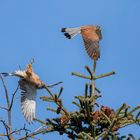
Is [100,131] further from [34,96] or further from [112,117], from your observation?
[34,96]

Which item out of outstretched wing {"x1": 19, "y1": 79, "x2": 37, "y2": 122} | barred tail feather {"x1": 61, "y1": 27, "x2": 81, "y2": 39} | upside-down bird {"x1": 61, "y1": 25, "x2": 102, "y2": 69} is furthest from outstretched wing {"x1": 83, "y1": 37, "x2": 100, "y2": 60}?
outstretched wing {"x1": 19, "y1": 79, "x2": 37, "y2": 122}

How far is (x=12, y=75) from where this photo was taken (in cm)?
548

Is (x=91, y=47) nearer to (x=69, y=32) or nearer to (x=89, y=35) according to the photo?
(x=89, y=35)

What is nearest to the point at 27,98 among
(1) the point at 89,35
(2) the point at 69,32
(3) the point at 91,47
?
(2) the point at 69,32

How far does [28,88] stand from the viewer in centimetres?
574

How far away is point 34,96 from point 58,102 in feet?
4.50

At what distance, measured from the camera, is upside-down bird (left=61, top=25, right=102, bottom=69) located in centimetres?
601

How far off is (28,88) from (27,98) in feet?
0.52

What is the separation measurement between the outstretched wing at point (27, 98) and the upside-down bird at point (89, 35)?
71 centimetres

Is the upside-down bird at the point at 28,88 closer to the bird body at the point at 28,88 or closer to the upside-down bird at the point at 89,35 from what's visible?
the bird body at the point at 28,88

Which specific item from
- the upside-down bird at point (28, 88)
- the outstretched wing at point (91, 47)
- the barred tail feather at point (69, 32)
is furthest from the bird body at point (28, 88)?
the outstretched wing at point (91, 47)

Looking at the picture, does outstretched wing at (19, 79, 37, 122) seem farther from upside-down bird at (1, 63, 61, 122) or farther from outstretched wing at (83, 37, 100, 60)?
outstretched wing at (83, 37, 100, 60)

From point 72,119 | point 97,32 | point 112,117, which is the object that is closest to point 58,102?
point 72,119

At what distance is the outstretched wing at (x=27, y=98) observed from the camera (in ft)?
18.1
